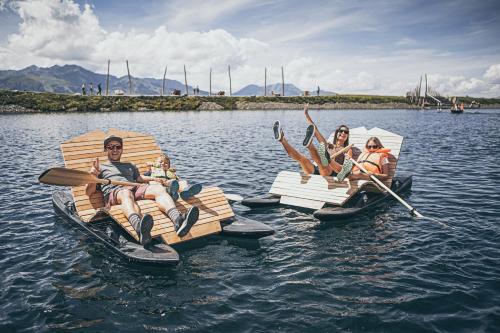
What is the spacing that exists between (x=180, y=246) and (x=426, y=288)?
19.6ft

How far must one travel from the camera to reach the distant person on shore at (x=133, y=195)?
854 cm

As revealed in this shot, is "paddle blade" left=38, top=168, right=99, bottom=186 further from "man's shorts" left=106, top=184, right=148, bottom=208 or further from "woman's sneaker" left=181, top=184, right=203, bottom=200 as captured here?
"woman's sneaker" left=181, top=184, right=203, bottom=200

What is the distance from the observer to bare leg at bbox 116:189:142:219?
8.92 m

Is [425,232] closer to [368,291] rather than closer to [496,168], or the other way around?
[368,291]

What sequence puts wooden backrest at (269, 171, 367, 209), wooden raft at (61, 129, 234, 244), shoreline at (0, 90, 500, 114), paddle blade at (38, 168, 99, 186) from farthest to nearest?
1. shoreline at (0, 90, 500, 114)
2. wooden backrest at (269, 171, 367, 209)
3. wooden raft at (61, 129, 234, 244)
4. paddle blade at (38, 168, 99, 186)

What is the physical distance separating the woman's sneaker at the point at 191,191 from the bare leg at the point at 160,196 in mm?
427

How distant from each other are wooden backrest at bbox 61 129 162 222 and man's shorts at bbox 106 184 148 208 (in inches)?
22.5

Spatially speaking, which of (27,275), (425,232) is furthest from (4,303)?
(425,232)

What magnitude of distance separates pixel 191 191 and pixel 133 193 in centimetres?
176

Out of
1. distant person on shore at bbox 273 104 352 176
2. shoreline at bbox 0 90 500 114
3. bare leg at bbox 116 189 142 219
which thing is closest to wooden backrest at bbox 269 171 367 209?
distant person on shore at bbox 273 104 352 176

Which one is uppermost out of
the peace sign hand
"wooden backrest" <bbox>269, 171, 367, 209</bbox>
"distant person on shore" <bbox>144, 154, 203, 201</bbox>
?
the peace sign hand

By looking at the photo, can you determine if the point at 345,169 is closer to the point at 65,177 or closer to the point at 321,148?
the point at 321,148

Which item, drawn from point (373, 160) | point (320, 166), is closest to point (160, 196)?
point (320, 166)

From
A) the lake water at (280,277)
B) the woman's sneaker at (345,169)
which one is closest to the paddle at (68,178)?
the lake water at (280,277)
